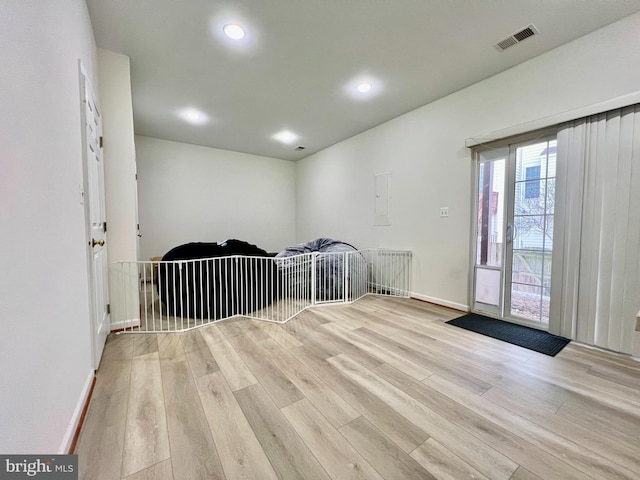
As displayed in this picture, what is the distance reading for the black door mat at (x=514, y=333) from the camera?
225 cm

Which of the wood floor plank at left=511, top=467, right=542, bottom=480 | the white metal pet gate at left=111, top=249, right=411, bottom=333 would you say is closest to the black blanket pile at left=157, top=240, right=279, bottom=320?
the white metal pet gate at left=111, top=249, right=411, bottom=333

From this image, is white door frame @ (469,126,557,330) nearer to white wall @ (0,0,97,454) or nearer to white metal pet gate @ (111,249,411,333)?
white metal pet gate @ (111,249,411,333)

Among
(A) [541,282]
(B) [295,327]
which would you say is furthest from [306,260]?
(A) [541,282]

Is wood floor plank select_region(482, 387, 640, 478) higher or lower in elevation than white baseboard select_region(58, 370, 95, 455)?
lower

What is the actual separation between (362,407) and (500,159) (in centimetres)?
298

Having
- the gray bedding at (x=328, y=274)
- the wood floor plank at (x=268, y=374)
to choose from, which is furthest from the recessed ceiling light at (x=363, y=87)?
the wood floor plank at (x=268, y=374)

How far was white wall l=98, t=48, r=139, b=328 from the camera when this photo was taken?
251cm

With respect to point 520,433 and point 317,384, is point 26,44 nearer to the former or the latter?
point 317,384

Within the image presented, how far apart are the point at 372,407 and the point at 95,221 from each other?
7.96 feet

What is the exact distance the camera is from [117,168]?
2547 mm

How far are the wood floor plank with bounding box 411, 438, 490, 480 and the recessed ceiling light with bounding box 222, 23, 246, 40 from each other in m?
3.21

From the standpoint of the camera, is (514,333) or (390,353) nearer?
(390,353)

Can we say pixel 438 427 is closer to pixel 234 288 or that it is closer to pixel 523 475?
pixel 523 475

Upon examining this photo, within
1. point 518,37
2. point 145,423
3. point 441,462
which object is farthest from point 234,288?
point 518,37
